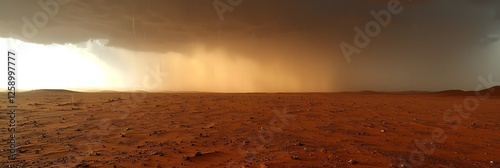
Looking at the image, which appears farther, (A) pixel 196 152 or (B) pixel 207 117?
(B) pixel 207 117

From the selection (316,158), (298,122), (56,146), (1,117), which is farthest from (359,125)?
(1,117)

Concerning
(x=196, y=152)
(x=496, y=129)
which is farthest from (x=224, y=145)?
(x=496, y=129)

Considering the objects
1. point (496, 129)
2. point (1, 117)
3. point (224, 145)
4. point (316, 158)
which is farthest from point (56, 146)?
point (496, 129)

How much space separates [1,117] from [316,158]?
1257cm

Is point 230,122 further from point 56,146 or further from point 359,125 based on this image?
point 56,146

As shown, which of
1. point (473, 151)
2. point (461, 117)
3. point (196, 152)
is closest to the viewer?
point (196, 152)

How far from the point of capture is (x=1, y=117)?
11.5 m

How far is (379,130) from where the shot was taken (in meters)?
8.93

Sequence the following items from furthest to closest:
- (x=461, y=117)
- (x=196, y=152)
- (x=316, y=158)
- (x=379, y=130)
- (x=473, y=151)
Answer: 1. (x=461, y=117)
2. (x=379, y=130)
3. (x=473, y=151)
4. (x=196, y=152)
5. (x=316, y=158)

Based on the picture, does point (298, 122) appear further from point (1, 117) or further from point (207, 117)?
point (1, 117)

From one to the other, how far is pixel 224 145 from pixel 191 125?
2.89 meters

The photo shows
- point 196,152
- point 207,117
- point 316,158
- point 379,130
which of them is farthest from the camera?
point 207,117

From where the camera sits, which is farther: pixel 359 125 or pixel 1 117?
pixel 1 117

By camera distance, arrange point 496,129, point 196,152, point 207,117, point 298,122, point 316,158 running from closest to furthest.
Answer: point 316,158
point 196,152
point 496,129
point 298,122
point 207,117
